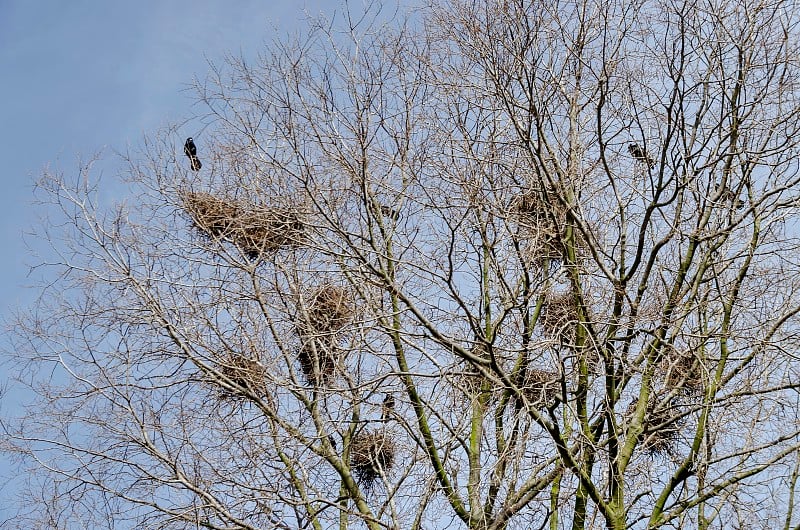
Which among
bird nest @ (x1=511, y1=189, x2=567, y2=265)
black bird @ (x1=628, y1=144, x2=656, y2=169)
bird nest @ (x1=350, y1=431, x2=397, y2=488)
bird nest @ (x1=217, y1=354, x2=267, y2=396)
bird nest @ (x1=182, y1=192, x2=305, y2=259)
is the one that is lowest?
bird nest @ (x1=350, y1=431, x2=397, y2=488)

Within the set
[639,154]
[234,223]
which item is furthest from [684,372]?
[234,223]

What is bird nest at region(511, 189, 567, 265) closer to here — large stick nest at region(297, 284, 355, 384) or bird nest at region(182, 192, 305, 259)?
large stick nest at region(297, 284, 355, 384)

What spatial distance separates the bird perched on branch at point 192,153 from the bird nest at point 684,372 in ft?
13.2

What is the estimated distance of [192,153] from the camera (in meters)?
7.96

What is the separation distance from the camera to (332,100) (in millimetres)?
6672

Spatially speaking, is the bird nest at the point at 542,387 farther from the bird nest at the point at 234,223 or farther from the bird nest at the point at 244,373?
the bird nest at the point at 234,223

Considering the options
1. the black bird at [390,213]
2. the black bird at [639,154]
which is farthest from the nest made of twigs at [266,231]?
the black bird at [639,154]

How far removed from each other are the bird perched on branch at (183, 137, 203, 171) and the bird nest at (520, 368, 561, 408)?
3299 millimetres

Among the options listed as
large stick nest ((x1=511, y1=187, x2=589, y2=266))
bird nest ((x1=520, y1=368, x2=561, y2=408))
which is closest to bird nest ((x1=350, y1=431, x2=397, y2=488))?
bird nest ((x1=520, y1=368, x2=561, y2=408))

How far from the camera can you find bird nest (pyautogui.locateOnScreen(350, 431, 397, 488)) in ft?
22.6

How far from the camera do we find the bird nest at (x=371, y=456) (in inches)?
272

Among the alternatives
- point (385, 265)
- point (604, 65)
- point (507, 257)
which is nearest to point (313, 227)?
point (385, 265)

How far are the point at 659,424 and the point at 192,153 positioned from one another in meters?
4.30

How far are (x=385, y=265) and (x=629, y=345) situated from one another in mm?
1758
